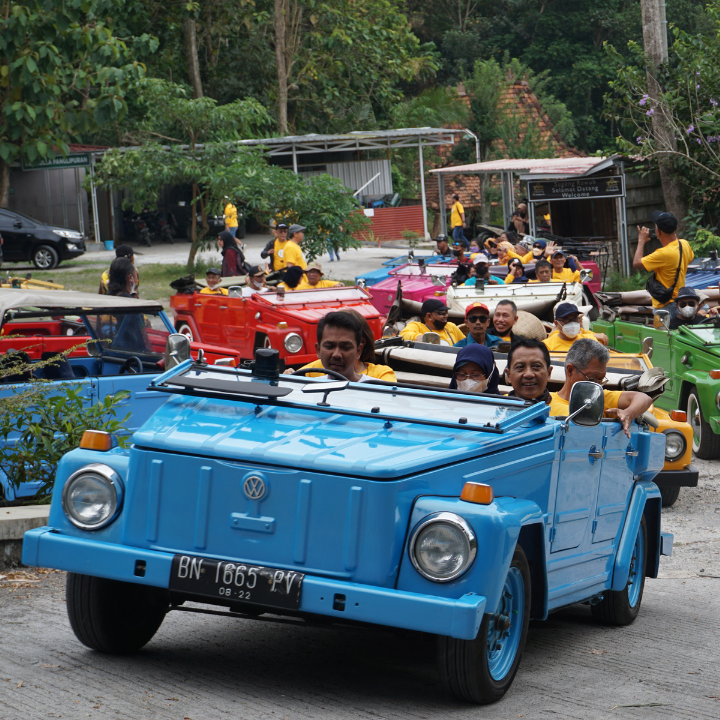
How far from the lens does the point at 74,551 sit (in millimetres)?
4383

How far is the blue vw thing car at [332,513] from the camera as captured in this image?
13.1 ft

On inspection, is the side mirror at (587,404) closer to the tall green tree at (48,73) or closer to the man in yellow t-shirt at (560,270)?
the tall green tree at (48,73)

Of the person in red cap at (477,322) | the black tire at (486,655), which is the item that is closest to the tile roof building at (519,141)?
the person in red cap at (477,322)

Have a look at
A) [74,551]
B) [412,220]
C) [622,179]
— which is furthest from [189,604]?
[412,220]

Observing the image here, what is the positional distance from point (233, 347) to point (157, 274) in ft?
41.4

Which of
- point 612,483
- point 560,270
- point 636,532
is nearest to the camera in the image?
point 612,483

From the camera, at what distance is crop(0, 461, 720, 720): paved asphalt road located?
4.20 m

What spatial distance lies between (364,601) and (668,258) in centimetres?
914

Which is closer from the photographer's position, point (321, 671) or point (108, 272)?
point (321, 671)

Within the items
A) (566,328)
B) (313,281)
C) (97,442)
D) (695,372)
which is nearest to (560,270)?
(313,281)

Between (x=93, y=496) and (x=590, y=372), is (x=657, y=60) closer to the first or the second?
(x=590, y=372)

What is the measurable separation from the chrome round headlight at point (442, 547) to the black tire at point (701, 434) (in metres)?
7.38

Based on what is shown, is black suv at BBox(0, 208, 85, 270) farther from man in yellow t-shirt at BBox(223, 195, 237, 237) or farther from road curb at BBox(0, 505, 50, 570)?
road curb at BBox(0, 505, 50, 570)

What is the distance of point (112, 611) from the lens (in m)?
4.74
